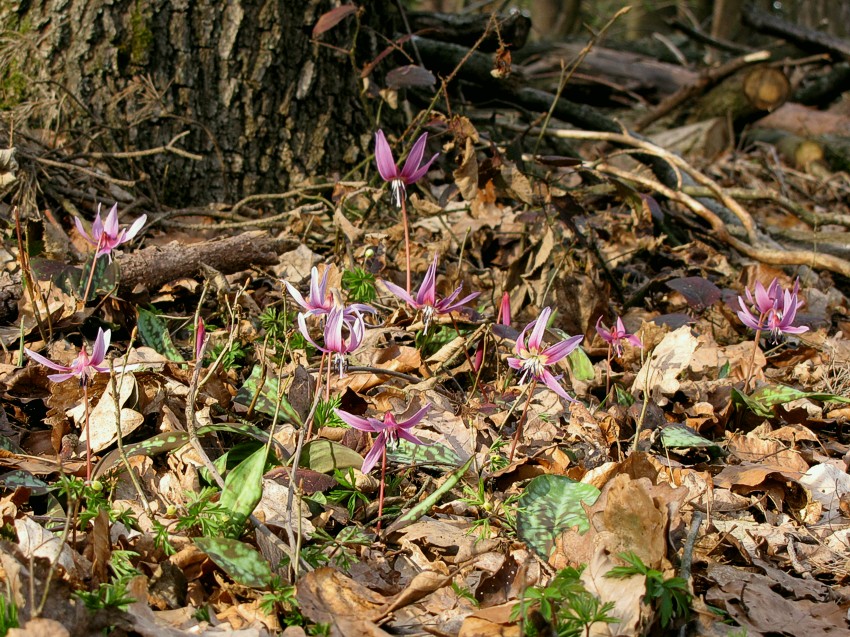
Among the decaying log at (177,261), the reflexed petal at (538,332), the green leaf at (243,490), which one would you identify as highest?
the reflexed petal at (538,332)

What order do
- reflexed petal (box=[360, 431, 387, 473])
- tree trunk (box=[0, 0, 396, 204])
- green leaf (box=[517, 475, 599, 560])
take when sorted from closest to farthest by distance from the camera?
reflexed petal (box=[360, 431, 387, 473]) < green leaf (box=[517, 475, 599, 560]) < tree trunk (box=[0, 0, 396, 204])

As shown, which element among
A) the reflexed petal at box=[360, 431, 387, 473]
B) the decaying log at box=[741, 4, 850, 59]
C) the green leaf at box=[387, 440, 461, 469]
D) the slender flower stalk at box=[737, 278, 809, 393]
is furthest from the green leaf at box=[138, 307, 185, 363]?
→ the decaying log at box=[741, 4, 850, 59]

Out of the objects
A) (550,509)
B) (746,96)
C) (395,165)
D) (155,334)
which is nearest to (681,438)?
(550,509)

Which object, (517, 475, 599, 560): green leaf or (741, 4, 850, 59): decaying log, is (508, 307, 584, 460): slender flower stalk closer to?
(517, 475, 599, 560): green leaf

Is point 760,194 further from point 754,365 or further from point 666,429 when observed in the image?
point 666,429

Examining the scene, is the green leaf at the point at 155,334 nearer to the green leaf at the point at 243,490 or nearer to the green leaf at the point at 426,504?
the green leaf at the point at 243,490

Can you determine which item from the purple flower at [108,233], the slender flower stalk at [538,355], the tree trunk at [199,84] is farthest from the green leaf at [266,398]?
the tree trunk at [199,84]
